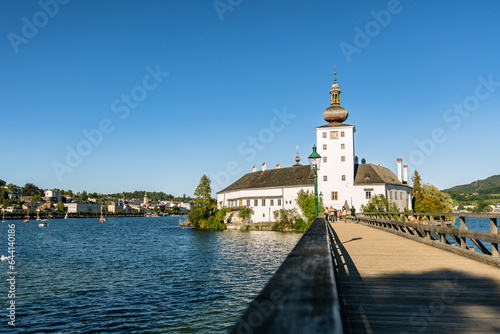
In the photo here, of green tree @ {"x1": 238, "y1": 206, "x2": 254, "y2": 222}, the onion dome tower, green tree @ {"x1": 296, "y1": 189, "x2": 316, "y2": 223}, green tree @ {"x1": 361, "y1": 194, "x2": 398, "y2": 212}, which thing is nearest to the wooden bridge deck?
green tree @ {"x1": 361, "y1": 194, "x2": 398, "y2": 212}

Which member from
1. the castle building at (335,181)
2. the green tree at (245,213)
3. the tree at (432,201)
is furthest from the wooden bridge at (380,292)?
the tree at (432,201)

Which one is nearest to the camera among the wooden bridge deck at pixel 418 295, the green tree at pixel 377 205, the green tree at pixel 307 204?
the wooden bridge deck at pixel 418 295

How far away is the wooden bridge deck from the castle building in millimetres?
57171

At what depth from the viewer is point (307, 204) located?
232ft

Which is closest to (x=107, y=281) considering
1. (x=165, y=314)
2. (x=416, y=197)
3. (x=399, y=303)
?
(x=165, y=314)

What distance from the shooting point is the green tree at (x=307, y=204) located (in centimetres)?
6969

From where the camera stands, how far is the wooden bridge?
1604mm

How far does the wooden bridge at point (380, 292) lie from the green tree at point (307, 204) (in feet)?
191

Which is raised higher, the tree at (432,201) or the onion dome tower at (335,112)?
the onion dome tower at (335,112)

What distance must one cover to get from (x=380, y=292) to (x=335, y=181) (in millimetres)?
64330

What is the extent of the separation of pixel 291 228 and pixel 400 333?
68973 mm

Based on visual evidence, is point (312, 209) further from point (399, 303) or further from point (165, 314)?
point (399, 303)

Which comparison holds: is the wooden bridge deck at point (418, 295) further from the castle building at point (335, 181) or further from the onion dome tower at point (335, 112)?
the onion dome tower at point (335, 112)

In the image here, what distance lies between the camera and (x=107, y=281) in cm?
2464
